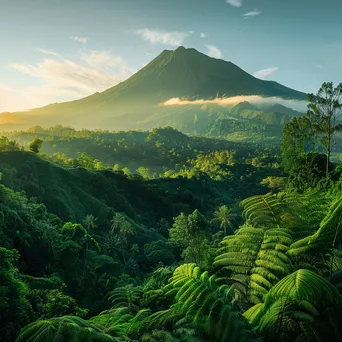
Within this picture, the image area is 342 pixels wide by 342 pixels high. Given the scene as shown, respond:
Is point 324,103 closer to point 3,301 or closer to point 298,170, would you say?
point 298,170

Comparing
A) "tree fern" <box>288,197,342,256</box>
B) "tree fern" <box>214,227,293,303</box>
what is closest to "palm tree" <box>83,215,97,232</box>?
"tree fern" <box>214,227,293,303</box>

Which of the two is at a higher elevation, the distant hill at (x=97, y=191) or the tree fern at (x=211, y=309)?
the tree fern at (x=211, y=309)

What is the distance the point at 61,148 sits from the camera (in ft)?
622

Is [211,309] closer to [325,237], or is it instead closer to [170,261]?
[325,237]

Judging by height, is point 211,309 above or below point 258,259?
below

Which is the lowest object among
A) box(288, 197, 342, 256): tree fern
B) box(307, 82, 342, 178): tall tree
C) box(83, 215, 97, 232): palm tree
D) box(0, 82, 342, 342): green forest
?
box(83, 215, 97, 232): palm tree

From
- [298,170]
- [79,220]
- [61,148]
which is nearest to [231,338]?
[298,170]

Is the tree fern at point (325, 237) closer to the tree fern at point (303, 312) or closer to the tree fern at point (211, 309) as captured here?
the tree fern at point (303, 312)

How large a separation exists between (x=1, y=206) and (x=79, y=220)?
103ft

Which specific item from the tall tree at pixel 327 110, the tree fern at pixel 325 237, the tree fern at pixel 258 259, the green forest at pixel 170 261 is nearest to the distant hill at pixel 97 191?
the green forest at pixel 170 261

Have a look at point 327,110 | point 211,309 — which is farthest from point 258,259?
point 327,110

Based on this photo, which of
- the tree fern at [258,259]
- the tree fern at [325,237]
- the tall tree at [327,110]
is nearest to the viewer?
the tree fern at [325,237]

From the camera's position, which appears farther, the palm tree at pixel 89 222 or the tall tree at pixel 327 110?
the palm tree at pixel 89 222

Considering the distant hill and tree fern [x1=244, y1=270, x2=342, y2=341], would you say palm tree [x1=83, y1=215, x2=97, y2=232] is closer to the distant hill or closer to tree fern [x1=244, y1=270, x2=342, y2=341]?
the distant hill
